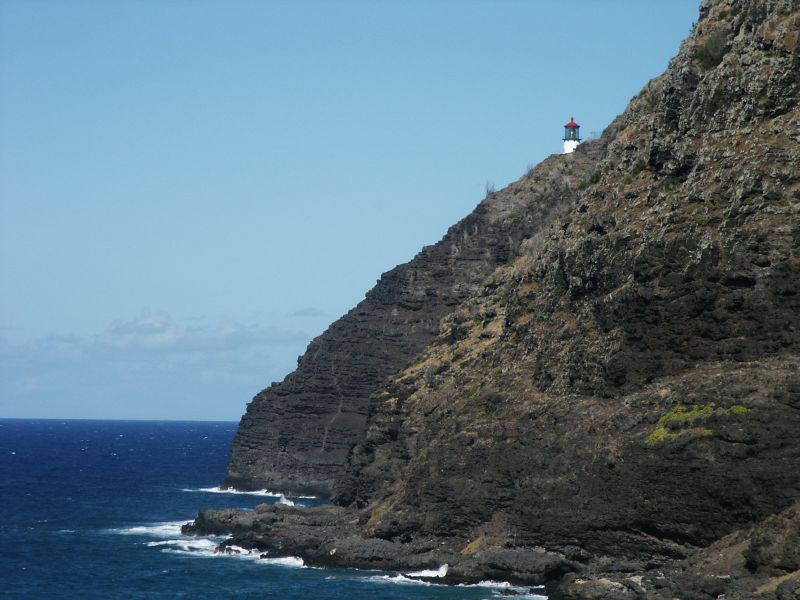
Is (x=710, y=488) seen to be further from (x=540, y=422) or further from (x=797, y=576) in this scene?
(x=540, y=422)

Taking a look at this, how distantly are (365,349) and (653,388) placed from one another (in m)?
71.1

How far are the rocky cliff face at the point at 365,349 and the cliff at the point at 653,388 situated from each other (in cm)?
4431

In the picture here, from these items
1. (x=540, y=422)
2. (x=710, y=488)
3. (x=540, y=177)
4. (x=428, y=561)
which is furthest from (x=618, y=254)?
(x=540, y=177)

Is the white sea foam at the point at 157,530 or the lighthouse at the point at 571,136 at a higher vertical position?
the lighthouse at the point at 571,136

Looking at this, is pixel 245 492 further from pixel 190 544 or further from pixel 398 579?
pixel 398 579

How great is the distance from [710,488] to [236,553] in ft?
119

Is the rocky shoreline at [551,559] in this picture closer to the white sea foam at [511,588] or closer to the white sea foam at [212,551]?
the white sea foam at [511,588]

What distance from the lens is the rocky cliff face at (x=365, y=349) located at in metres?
130

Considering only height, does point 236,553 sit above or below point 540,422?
below

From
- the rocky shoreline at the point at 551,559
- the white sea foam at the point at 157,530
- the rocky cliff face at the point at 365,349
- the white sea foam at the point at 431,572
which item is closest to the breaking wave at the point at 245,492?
the rocky cliff face at the point at 365,349

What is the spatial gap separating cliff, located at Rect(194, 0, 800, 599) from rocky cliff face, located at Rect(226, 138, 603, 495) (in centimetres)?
4431

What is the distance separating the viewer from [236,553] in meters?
82.4

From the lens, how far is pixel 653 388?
6362cm

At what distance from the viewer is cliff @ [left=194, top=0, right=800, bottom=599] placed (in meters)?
57.3
